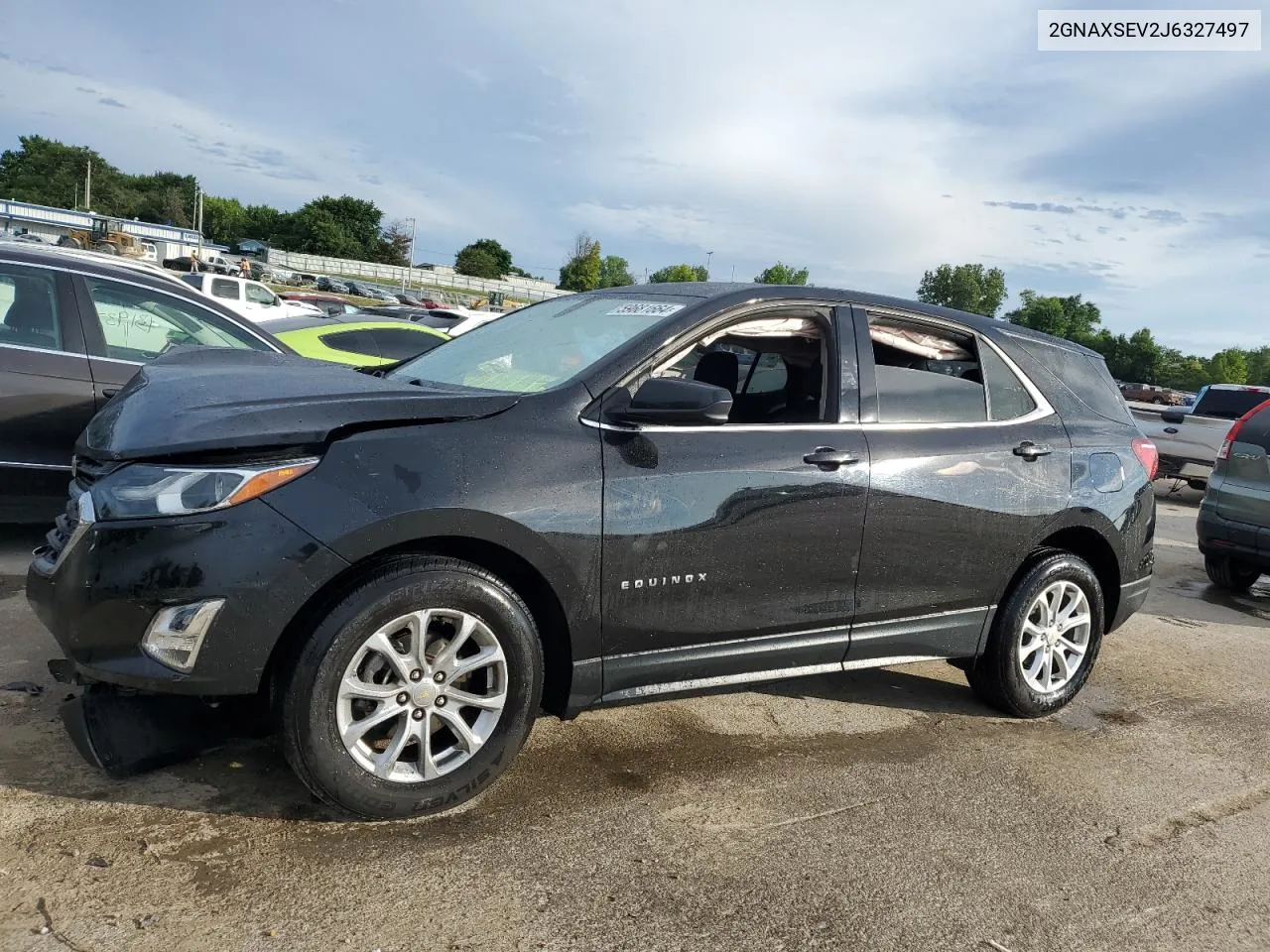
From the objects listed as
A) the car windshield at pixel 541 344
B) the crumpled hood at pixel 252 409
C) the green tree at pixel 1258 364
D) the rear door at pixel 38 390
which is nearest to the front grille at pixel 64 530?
the crumpled hood at pixel 252 409

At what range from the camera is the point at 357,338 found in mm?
9469

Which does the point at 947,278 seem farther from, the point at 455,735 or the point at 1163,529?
the point at 455,735

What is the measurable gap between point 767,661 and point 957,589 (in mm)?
953

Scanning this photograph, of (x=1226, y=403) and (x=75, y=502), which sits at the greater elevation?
(x=1226, y=403)

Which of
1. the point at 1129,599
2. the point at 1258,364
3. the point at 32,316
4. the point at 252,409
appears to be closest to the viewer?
the point at 252,409

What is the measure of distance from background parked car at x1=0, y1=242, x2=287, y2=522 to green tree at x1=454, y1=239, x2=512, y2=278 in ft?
357

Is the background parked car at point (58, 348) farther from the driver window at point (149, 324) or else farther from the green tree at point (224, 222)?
the green tree at point (224, 222)

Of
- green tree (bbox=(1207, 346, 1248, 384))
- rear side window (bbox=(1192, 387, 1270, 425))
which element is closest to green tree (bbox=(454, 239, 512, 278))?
green tree (bbox=(1207, 346, 1248, 384))

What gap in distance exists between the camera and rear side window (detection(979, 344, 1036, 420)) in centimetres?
419

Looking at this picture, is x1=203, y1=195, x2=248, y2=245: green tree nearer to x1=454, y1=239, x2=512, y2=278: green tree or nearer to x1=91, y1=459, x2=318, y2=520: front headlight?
x1=454, y1=239, x2=512, y2=278: green tree

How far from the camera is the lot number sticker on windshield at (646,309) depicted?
3566mm

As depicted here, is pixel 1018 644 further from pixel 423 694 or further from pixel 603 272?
pixel 603 272

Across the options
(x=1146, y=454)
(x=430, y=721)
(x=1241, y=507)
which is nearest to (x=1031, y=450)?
(x=1146, y=454)

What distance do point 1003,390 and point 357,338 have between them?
6856 millimetres
